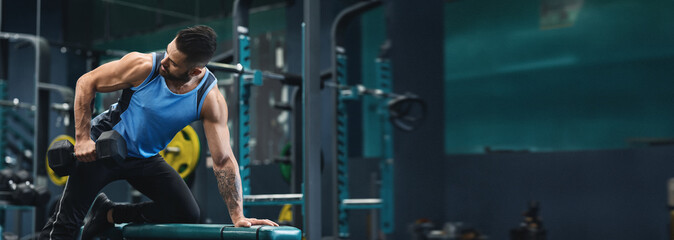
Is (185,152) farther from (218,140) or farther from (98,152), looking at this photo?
(98,152)

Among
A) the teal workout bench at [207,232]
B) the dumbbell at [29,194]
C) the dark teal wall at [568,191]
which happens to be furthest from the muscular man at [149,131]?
the dark teal wall at [568,191]

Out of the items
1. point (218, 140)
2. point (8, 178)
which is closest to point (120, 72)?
point (218, 140)

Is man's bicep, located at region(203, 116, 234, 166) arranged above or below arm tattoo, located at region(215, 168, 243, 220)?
above

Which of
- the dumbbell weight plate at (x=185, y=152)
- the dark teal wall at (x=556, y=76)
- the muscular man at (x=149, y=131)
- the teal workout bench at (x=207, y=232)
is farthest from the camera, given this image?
the dark teal wall at (x=556, y=76)

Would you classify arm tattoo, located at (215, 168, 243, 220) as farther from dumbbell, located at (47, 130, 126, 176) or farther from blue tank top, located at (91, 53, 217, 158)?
dumbbell, located at (47, 130, 126, 176)

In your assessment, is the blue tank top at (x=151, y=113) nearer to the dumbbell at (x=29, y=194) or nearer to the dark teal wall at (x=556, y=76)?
the dumbbell at (x=29, y=194)

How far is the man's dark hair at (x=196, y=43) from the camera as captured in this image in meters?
2.07

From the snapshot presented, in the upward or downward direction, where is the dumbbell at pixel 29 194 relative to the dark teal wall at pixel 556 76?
downward

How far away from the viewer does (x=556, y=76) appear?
→ 19.0 ft

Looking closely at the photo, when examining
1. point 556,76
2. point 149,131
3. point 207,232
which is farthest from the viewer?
point 556,76

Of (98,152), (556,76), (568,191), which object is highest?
(556,76)

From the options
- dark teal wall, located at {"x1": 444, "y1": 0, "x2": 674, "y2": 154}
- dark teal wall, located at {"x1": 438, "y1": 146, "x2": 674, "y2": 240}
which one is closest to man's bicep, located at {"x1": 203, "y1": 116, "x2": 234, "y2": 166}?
dark teal wall, located at {"x1": 438, "y1": 146, "x2": 674, "y2": 240}

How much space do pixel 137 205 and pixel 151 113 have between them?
37 cm

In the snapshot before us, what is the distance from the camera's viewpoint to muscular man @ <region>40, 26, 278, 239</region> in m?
2.16
